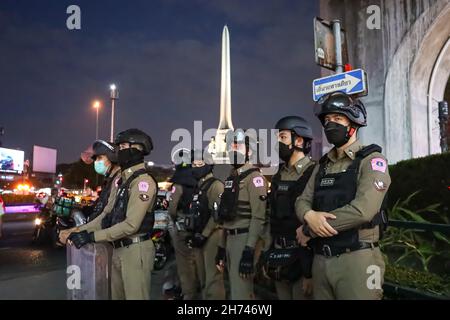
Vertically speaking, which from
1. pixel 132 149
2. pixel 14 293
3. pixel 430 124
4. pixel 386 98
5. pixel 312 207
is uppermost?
pixel 386 98

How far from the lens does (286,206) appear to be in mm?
2996

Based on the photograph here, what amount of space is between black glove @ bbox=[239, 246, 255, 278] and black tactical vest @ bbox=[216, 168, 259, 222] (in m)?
0.40

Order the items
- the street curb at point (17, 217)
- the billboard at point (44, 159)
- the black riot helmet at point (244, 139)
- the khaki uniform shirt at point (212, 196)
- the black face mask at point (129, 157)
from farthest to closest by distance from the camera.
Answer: the billboard at point (44, 159), the street curb at point (17, 217), the khaki uniform shirt at point (212, 196), the black riot helmet at point (244, 139), the black face mask at point (129, 157)

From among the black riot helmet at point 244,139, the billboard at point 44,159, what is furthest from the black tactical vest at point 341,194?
the billboard at point 44,159

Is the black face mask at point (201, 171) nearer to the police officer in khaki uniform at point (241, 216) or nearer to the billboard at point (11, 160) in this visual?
the police officer in khaki uniform at point (241, 216)

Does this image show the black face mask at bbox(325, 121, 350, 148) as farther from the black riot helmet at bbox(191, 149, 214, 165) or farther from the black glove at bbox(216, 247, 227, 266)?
the black riot helmet at bbox(191, 149, 214, 165)

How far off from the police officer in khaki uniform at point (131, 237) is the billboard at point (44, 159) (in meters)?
46.8

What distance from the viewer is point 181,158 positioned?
184 inches

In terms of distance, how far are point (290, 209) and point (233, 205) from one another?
0.63m

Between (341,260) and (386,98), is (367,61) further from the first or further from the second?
(341,260)

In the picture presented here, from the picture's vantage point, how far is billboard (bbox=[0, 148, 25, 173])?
31586 mm

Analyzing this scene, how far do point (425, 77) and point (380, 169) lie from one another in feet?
28.0

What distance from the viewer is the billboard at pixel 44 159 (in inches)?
1789

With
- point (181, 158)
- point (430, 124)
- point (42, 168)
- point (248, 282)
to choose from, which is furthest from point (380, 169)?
point (42, 168)
